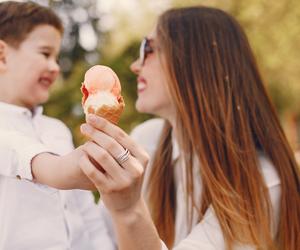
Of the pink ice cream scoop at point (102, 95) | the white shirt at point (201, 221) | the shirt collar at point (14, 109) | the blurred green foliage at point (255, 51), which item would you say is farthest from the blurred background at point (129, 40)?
the pink ice cream scoop at point (102, 95)

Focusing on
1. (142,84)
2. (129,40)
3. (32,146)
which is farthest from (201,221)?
(129,40)

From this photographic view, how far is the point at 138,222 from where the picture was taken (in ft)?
5.32

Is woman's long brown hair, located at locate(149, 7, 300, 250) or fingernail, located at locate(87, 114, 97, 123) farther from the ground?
fingernail, located at locate(87, 114, 97, 123)

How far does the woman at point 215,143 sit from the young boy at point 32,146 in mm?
440

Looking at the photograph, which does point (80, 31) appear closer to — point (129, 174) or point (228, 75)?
point (228, 75)

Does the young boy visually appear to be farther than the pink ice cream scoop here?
Yes

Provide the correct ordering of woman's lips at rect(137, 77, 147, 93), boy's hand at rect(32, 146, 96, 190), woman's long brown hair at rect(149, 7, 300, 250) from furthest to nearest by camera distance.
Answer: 1. woman's lips at rect(137, 77, 147, 93)
2. woman's long brown hair at rect(149, 7, 300, 250)
3. boy's hand at rect(32, 146, 96, 190)

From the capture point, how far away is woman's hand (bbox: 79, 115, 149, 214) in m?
1.41

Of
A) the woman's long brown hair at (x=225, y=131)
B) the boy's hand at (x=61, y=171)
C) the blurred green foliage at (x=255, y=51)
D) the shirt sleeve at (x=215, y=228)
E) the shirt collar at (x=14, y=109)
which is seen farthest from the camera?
the blurred green foliage at (x=255, y=51)

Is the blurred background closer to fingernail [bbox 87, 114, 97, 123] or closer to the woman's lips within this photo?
the woman's lips

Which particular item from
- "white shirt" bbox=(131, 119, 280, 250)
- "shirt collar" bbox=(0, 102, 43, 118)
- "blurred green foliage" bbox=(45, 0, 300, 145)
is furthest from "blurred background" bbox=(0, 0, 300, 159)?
"shirt collar" bbox=(0, 102, 43, 118)

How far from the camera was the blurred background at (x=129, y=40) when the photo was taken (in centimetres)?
910

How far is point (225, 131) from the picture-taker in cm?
Result: 254

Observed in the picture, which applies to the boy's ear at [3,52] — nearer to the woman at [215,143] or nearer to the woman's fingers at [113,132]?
the woman at [215,143]
